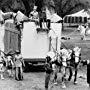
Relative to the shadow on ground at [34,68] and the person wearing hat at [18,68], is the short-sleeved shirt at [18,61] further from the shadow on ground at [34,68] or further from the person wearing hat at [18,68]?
the shadow on ground at [34,68]

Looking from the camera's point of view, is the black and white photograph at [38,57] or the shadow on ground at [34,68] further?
the shadow on ground at [34,68]

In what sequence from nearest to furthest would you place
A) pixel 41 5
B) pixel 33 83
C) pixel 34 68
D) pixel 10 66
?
pixel 33 83
pixel 10 66
pixel 34 68
pixel 41 5

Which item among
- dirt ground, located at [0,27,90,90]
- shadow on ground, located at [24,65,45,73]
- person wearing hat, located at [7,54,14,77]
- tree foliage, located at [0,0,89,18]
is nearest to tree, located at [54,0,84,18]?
tree foliage, located at [0,0,89,18]

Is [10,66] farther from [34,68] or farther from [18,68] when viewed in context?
[34,68]

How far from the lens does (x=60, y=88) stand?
12523mm

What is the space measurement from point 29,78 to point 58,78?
1.38 m

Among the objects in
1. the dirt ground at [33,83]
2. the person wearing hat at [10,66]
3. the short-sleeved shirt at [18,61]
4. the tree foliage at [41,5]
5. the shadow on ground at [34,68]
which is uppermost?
the tree foliage at [41,5]

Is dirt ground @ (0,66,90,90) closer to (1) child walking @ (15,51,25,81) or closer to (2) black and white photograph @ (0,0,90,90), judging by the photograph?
(2) black and white photograph @ (0,0,90,90)

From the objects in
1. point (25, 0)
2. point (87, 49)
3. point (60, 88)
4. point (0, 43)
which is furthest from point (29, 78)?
point (25, 0)

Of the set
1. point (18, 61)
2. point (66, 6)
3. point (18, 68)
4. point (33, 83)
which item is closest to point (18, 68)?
point (18, 68)

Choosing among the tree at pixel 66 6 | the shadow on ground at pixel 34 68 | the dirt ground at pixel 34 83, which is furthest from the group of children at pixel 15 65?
the tree at pixel 66 6

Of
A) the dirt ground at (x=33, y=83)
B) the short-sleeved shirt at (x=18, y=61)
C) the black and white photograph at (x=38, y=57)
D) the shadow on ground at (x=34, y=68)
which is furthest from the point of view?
the shadow on ground at (x=34, y=68)

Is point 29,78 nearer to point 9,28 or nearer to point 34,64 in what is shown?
point 34,64

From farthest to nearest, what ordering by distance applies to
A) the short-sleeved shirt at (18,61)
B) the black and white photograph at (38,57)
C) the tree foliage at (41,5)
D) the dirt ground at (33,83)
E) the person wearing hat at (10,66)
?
the tree foliage at (41,5)
the person wearing hat at (10,66)
the short-sleeved shirt at (18,61)
the black and white photograph at (38,57)
the dirt ground at (33,83)
